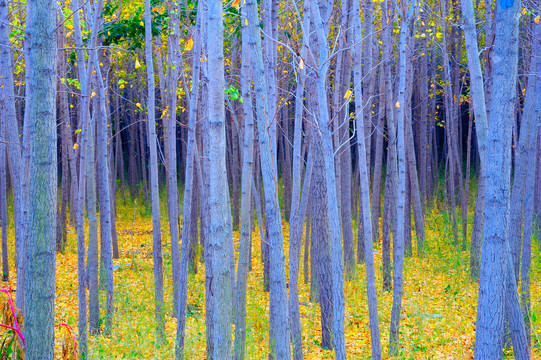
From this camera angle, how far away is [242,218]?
4.24 m

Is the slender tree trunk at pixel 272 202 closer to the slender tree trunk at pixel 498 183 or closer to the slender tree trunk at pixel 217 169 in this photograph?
the slender tree trunk at pixel 217 169

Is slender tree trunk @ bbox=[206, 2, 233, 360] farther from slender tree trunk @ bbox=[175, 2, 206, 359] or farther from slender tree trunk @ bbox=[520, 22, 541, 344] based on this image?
slender tree trunk @ bbox=[520, 22, 541, 344]

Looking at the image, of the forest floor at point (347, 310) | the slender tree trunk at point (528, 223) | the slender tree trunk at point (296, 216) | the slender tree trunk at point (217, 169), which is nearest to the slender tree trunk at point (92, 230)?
the forest floor at point (347, 310)

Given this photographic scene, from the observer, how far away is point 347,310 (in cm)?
777

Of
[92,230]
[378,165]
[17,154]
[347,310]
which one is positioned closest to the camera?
[17,154]

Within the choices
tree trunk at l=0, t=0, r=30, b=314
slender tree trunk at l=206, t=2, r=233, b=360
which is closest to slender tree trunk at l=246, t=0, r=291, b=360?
slender tree trunk at l=206, t=2, r=233, b=360

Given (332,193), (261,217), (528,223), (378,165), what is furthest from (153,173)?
A: (378,165)

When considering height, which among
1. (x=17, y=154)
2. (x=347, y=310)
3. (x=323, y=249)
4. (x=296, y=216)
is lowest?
(x=347, y=310)

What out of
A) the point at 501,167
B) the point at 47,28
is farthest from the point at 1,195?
the point at 501,167

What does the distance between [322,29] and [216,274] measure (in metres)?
2.59

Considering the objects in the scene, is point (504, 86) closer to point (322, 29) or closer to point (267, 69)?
point (322, 29)

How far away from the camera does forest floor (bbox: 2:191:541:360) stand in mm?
6148

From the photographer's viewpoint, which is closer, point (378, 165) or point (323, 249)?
point (323, 249)

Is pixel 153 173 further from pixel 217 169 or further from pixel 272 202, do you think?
pixel 217 169
